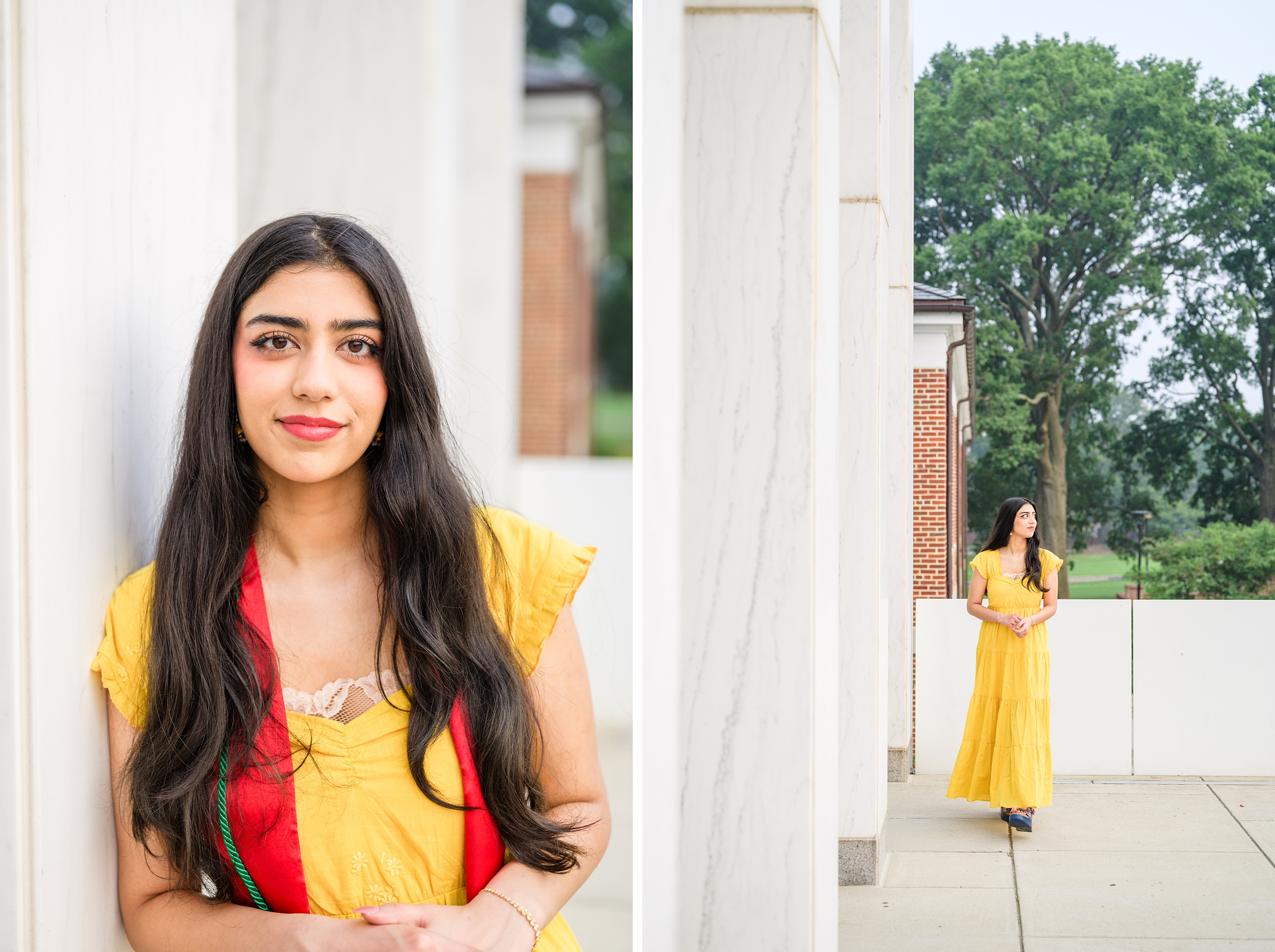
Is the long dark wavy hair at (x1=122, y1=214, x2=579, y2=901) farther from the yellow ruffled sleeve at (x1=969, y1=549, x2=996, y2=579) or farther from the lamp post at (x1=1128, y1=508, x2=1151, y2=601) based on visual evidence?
the lamp post at (x1=1128, y1=508, x2=1151, y2=601)

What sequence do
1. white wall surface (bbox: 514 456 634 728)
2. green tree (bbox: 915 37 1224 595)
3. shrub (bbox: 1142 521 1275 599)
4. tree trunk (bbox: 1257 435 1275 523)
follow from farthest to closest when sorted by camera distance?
1. tree trunk (bbox: 1257 435 1275 523)
2. green tree (bbox: 915 37 1224 595)
3. shrub (bbox: 1142 521 1275 599)
4. white wall surface (bbox: 514 456 634 728)

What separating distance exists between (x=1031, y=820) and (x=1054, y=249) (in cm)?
1316

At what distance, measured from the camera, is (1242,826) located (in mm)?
8602

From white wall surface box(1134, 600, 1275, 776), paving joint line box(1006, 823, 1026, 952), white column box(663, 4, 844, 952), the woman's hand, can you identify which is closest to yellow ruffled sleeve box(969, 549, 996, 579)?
paving joint line box(1006, 823, 1026, 952)

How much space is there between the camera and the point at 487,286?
29.0 inches

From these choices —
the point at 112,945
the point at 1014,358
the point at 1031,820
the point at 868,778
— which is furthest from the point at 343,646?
the point at 1014,358

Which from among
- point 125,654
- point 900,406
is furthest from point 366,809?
point 900,406

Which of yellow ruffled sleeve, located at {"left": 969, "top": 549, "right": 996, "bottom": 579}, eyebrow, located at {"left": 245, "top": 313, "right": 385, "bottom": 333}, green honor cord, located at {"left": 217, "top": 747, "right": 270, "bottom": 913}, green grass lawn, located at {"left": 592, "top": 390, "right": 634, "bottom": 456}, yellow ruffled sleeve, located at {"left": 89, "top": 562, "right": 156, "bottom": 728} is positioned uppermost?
eyebrow, located at {"left": 245, "top": 313, "right": 385, "bottom": 333}

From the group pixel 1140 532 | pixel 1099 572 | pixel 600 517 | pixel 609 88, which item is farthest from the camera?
pixel 1140 532

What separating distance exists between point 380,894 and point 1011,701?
6.65m

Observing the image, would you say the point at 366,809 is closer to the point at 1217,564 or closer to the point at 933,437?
the point at 933,437

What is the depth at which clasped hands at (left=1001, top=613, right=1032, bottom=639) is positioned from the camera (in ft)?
24.8

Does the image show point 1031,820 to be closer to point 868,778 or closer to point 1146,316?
point 868,778

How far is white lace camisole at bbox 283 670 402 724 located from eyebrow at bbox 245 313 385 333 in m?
0.54
